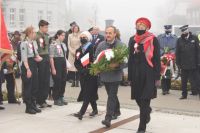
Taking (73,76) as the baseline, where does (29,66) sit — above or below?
above

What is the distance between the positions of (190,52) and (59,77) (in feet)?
11.5

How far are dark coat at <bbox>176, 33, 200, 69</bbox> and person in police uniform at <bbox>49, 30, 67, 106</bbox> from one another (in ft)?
10.4

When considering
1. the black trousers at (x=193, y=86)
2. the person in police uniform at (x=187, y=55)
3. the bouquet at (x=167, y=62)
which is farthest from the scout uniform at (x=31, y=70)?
the black trousers at (x=193, y=86)

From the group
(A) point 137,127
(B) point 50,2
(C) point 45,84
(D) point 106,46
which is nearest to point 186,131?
(A) point 137,127

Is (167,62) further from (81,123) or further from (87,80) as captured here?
(81,123)

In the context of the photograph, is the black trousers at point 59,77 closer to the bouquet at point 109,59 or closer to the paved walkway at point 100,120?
the paved walkway at point 100,120

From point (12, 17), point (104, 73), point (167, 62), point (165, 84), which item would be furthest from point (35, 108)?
point (12, 17)

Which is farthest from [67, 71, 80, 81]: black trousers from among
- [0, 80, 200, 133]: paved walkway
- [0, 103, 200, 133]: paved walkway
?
[0, 103, 200, 133]: paved walkway

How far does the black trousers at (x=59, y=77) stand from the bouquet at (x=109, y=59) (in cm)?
233

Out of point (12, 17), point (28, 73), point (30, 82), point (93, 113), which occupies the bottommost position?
point (93, 113)

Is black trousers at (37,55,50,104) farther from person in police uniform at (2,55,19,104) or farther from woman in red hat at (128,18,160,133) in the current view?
woman in red hat at (128,18,160,133)

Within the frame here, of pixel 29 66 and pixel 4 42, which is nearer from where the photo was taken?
pixel 29 66

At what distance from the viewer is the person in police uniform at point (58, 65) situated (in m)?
10.7

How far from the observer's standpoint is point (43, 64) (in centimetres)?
1020
